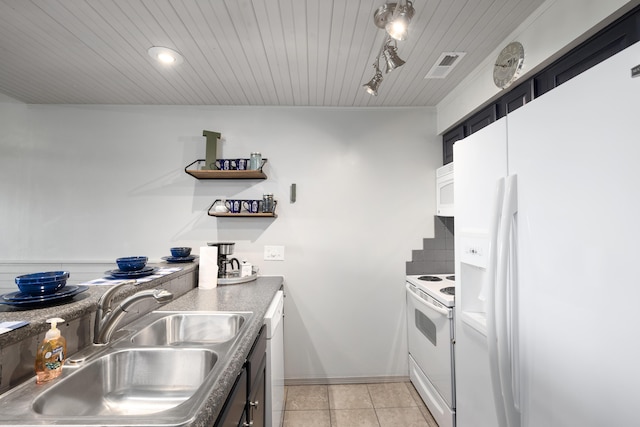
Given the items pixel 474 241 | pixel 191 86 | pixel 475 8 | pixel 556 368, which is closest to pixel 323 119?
pixel 191 86

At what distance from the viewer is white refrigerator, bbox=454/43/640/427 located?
2.14 feet

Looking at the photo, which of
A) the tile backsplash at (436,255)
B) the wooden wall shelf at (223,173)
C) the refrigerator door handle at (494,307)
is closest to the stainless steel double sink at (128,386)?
the refrigerator door handle at (494,307)

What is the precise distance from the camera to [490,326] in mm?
1032

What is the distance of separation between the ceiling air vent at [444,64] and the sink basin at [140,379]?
2175 mm

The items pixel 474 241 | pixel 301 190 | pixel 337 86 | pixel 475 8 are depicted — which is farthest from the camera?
pixel 301 190

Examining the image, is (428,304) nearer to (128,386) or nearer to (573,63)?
(573,63)

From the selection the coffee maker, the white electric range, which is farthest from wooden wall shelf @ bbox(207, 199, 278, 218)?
the white electric range

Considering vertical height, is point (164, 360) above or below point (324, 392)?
above

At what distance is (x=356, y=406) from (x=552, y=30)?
2.70 m

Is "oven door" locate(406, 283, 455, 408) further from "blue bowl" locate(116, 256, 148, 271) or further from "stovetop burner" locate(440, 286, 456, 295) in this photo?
"blue bowl" locate(116, 256, 148, 271)

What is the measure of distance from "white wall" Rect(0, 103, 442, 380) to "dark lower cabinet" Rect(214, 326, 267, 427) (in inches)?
46.6

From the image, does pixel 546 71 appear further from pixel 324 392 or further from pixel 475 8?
pixel 324 392

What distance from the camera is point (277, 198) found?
2.64m

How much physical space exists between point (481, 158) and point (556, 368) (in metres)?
0.81
